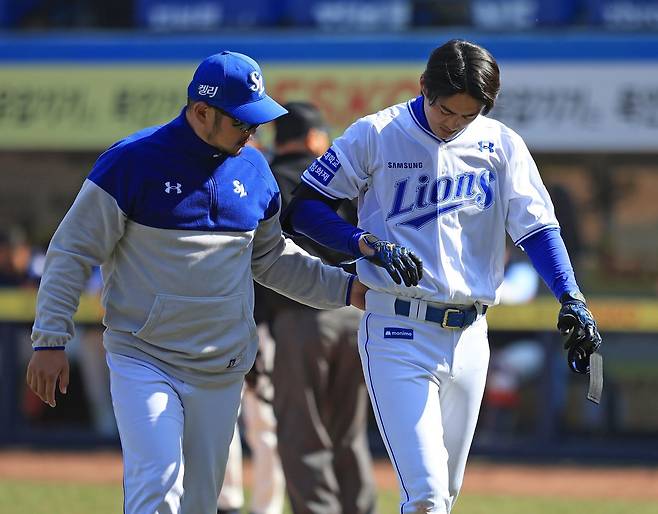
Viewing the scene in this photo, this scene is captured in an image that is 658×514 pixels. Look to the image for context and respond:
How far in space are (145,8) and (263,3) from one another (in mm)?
830

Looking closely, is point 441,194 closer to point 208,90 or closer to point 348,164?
point 348,164

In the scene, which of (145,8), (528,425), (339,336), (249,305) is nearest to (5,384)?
(145,8)

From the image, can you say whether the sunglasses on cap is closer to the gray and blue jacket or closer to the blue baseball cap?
the blue baseball cap

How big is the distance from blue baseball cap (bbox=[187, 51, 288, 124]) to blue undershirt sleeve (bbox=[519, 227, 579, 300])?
38.1 inches

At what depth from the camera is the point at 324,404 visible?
598 centimetres

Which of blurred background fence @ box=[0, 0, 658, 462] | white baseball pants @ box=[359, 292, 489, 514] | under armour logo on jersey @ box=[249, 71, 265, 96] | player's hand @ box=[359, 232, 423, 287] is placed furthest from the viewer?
blurred background fence @ box=[0, 0, 658, 462]

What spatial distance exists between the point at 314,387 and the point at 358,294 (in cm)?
146

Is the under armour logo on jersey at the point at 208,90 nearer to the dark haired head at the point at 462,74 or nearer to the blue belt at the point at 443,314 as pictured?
the dark haired head at the point at 462,74

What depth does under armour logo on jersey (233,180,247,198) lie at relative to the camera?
4309 mm

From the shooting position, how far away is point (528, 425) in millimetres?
9273

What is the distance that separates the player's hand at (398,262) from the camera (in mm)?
4008

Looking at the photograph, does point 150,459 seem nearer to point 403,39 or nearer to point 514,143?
point 514,143

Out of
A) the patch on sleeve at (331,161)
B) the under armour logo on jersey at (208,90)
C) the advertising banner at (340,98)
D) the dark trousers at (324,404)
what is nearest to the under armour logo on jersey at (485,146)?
the patch on sleeve at (331,161)

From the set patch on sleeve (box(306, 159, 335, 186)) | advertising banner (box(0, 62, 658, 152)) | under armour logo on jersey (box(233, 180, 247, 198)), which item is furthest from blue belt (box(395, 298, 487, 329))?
advertising banner (box(0, 62, 658, 152))
